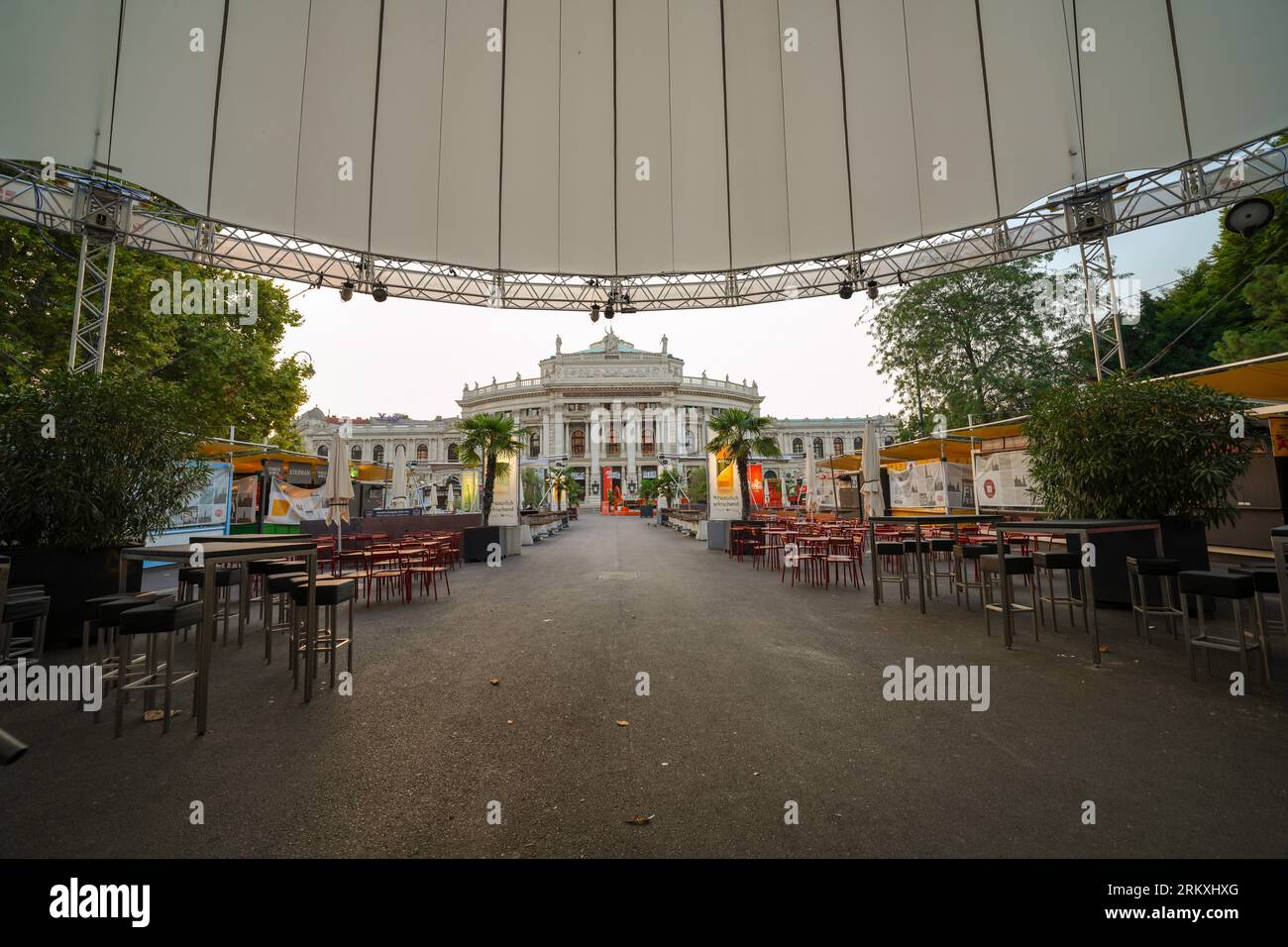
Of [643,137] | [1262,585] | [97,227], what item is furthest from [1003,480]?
[97,227]

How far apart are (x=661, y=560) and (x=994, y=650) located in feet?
29.7

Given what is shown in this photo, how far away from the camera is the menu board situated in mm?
13555

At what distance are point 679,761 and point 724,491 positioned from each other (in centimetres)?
1526

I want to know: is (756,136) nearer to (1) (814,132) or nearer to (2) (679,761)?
(1) (814,132)

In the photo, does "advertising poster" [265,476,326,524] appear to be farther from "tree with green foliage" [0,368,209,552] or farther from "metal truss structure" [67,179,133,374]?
"tree with green foliage" [0,368,209,552]

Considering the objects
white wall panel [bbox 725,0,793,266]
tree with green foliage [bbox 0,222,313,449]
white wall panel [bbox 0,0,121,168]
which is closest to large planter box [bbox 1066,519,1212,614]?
white wall panel [bbox 725,0,793,266]

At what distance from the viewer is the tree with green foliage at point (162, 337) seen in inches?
465

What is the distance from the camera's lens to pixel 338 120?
27.5ft

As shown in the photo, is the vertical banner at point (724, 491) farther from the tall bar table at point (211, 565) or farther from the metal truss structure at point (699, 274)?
the tall bar table at point (211, 565)

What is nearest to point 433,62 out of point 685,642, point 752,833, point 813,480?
point 685,642

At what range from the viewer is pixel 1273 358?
22.7 ft

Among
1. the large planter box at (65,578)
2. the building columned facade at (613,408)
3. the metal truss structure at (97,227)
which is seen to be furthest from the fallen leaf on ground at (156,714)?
the building columned facade at (613,408)

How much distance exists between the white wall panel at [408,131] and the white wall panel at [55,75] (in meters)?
3.51
